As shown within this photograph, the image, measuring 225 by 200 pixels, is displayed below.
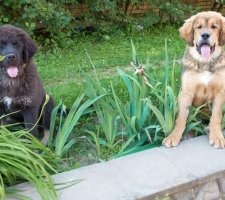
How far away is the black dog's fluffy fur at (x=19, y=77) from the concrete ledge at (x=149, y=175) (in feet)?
2.65

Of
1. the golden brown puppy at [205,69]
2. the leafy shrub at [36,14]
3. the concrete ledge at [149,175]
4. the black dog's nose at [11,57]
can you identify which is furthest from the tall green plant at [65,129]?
the leafy shrub at [36,14]

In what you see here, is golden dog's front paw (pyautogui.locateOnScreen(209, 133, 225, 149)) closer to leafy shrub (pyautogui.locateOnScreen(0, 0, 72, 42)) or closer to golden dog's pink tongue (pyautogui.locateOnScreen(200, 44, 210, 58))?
golden dog's pink tongue (pyautogui.locateOnScreen(200, 44, 210, 58))

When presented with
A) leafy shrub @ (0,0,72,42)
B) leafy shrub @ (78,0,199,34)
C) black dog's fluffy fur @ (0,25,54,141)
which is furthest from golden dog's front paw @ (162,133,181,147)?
leafy shrub @ (78,0,199,34)

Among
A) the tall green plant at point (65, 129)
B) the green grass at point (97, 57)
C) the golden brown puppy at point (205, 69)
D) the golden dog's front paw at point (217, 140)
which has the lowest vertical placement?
the green grass at point (97, 57)

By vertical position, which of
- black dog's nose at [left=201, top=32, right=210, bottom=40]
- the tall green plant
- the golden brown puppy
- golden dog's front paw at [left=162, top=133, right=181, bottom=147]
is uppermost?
black dog's nose at [left=201, top=32, right=210, bottom=40]

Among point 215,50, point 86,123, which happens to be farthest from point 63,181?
point 215,50

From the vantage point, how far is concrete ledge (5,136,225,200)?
3086 mm

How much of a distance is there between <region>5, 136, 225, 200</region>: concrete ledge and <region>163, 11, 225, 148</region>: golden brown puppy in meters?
0.39

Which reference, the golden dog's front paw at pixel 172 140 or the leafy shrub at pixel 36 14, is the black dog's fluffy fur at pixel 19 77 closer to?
the golden dog's front paw at pixel 172 140

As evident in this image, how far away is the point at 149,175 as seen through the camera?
10.9 ft

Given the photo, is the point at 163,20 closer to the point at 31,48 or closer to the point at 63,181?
the point at 31,48

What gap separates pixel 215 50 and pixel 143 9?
6879mm

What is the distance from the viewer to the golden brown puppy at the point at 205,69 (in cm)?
405

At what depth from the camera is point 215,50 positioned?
4.16 metres
